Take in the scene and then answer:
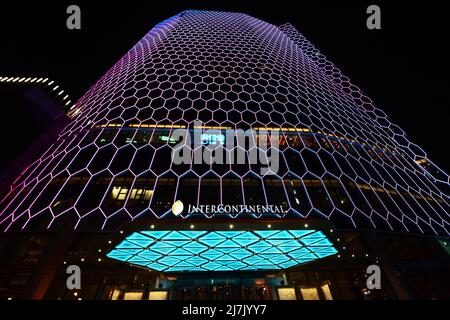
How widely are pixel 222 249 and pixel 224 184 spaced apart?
346 centimetres

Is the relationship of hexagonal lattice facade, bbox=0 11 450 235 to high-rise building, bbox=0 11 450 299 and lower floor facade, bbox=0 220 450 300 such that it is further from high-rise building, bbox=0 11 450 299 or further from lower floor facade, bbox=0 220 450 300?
lower floor facade, bbox=0 220 450 300

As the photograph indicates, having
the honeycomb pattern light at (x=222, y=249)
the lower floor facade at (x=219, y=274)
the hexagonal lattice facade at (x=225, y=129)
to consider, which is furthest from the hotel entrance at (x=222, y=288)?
the hexagonal lattice facade at (x=225, y=129)

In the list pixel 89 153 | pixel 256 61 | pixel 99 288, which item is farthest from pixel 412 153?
pixel 99 288

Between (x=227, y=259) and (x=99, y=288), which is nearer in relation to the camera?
(x=227, y=259)

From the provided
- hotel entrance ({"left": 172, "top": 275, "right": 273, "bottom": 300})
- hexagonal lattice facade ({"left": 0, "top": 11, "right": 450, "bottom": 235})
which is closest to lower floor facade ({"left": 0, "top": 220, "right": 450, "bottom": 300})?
hotel entrance ({"left": 172, "top": 275, "right": 273, "bottom": 300})

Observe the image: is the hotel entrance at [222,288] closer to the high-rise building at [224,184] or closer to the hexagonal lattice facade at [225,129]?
the high-rise building at [224,184]

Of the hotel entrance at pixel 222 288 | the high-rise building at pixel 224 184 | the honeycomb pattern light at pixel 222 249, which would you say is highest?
the high-rise building at pixel 224 184

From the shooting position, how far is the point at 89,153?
797 centimetres

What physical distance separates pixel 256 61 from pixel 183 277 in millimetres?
9146

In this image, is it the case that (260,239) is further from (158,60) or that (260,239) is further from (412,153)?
(158,60)

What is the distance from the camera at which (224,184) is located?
930 centimetres

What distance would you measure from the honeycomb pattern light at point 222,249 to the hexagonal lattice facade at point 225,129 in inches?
49.4

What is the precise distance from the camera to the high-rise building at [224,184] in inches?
291

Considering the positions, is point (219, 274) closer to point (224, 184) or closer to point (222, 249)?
point (222, 249)
